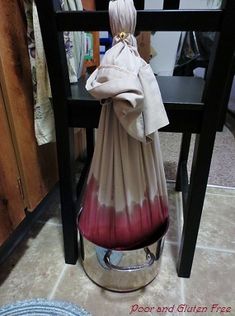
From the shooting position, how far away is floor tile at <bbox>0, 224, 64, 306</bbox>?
740mm

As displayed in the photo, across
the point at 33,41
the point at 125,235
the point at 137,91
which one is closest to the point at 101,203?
the point at 125,235

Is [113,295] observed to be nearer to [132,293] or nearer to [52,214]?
[132,293]

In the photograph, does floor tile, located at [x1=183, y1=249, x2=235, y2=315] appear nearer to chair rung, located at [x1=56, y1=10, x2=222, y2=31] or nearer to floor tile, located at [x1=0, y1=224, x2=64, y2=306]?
floor tile, located at [x1=0, y1=224, x2=64, y2=306]

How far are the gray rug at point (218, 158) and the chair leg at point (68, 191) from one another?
660 millimetres

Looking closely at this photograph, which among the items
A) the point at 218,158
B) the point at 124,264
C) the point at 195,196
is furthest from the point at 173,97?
the point at 218,158

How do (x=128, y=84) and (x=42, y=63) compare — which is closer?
(x=128, y=84)

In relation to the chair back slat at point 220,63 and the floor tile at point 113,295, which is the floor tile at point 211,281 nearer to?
Result: the floor tile at point 113,295

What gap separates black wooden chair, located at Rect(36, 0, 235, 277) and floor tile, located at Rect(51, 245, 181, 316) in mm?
56

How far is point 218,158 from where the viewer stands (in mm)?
1482

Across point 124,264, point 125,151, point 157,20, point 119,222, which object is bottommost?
point 124,264

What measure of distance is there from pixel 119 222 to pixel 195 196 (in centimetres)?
21

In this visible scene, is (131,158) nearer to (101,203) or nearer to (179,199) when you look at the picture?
(101,203)

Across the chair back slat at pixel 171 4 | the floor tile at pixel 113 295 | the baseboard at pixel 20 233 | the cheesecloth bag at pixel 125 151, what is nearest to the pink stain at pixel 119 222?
the cheesecloth bag at pixel 125 151

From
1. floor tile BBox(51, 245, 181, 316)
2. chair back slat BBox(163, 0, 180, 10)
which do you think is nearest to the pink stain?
floor tile BBox(51, 245, 181, 316)
